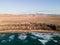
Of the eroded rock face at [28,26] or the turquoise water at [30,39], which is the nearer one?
the turquoise water at [30,39]

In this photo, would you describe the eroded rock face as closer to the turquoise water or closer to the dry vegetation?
the dry vegetation

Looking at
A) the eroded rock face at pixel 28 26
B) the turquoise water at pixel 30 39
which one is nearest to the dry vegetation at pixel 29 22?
the eroded rock face at pixel 28 26

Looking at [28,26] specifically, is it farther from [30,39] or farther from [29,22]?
[30,39]

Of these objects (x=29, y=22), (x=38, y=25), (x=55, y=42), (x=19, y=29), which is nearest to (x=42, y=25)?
(x=38, y=25)

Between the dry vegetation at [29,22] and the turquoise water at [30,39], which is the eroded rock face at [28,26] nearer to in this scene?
the dry vegetation at [29,22]

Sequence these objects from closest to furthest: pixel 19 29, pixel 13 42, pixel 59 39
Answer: pixel 13 42 < pixel 59 39 < pixel 19 29

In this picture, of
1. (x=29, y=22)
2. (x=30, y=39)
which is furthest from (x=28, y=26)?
(x=30, y=39)

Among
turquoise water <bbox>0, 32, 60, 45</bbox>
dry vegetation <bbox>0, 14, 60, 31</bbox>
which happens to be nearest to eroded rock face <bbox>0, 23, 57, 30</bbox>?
dry vegetation <bbox>0, 14, 60, 31</bbox>

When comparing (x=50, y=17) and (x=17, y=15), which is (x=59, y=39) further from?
(x=17, y=15)
